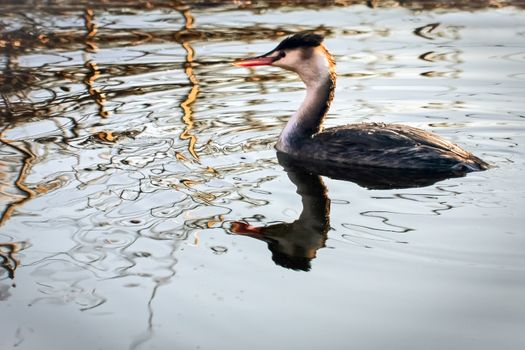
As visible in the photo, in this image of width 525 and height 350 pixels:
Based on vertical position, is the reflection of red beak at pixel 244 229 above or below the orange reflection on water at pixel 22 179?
above

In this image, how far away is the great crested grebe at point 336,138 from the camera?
7.54 metres

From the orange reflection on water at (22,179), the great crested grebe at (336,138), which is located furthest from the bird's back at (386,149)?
the orange reflection on water at (22,179)

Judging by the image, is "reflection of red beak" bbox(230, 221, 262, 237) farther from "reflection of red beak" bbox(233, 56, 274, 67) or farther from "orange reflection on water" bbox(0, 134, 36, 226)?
"reflection of red beak" bbox(233, 56, 274, 67)

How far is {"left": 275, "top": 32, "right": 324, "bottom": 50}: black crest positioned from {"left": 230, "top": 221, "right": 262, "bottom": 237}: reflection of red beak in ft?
7.92

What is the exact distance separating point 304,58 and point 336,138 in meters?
0.88

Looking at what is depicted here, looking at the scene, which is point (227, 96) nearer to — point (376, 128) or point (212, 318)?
point (376, 128)

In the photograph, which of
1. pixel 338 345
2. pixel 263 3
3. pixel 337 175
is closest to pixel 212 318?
pixel 338 345

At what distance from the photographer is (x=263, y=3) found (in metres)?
15.0

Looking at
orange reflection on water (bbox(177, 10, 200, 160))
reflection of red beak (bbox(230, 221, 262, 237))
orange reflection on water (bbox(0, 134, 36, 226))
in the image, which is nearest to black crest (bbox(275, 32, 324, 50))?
orange reflection on water (bbox(177, 10, 200, 160))

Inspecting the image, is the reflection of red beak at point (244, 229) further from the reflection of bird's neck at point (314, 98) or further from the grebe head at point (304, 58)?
the grebe head at point (304, 58)

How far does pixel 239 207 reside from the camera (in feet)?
22.2

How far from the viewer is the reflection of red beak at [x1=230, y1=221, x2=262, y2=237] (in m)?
6.31

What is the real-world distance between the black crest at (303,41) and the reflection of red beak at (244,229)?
241cm

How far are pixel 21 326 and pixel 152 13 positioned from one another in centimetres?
986
